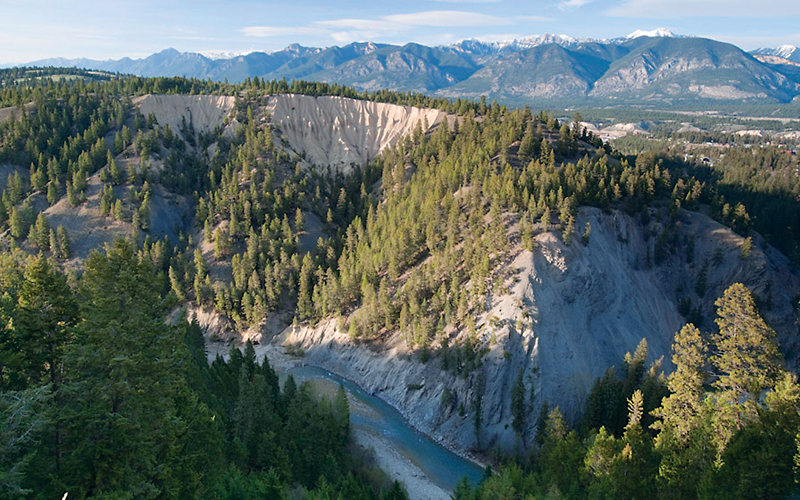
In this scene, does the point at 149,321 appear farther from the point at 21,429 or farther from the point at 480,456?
the point at 480,456

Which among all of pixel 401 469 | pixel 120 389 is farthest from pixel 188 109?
pixel 120 389

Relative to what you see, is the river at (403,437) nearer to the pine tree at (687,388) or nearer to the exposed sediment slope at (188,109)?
the pine tree at (687,388)

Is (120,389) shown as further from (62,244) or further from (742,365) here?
(62,244)

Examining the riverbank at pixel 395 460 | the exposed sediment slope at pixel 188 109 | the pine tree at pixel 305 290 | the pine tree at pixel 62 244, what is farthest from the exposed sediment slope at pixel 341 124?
the riverbank at pixel 395 460

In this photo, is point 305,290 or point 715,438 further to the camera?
point 305,290

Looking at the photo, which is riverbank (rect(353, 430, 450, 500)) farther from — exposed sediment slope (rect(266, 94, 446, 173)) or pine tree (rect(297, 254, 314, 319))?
exposed sediment slope (rect(266, 94, 446, 173))

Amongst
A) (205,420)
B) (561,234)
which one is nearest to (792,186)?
(561,234)
